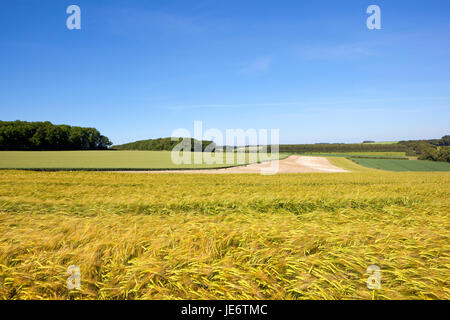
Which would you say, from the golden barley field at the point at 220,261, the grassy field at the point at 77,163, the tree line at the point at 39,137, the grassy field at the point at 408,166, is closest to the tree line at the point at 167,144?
the tree line at the point at 39,137

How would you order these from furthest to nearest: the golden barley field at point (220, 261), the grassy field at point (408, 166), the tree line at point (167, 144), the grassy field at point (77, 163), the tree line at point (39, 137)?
1. the tree line at point (167, 144)
2. the tree line at point (39, 137)
3. the grassy field at point (408, 166)
4. the grassy field at point (77, 163)
5. the golden barley field at point (220, 261)

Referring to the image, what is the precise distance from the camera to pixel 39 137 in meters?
65.7

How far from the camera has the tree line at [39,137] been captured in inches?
2469

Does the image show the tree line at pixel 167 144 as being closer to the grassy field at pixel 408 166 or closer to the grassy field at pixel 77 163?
the grassy field at pixel 77 163

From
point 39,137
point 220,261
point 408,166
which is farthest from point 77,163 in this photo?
point 408,166

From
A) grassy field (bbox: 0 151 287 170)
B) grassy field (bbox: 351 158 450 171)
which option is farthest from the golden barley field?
grassy field (bbox: 351 158 450 171)

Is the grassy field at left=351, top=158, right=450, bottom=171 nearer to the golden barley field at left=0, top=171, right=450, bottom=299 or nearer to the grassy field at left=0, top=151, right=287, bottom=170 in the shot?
the grassy field at left=0, top=151, right=287, bottom=170

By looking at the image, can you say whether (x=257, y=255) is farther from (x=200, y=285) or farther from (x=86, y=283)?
(x=86, y=283)

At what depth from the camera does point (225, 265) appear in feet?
6.89

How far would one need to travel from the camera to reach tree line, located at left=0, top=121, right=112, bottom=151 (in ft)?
206

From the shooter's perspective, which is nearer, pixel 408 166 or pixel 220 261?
pixel 220 261

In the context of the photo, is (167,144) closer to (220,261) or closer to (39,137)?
(39,137)

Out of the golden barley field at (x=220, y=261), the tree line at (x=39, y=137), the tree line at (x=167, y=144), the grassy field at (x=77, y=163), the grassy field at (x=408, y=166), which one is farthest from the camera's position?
the tree line at (x=167, y=144)

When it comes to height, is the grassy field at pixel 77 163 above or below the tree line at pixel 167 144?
below
